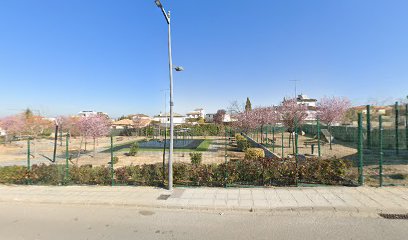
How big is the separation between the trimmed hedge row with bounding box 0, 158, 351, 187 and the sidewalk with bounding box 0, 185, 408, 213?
1.60 ft

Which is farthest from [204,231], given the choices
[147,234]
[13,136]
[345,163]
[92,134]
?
[13,136]

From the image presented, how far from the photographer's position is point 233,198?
264 inches

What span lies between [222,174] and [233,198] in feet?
4.52

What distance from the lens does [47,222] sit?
18.0 feet

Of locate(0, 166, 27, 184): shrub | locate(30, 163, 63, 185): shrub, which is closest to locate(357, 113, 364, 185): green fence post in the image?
locate(30, 163, 63, 185): shrub

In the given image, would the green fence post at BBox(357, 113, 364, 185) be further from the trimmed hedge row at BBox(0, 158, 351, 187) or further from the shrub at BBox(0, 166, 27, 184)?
the shrub at BBox(0, 166, 27, 184)

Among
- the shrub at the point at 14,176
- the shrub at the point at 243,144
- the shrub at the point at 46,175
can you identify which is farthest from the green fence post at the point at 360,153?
the shrub at the point at 243,144

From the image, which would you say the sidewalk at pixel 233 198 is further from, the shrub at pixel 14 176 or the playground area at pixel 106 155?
the playground area at pixel 106 155

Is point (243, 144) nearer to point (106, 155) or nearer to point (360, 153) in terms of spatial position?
point (106, 155)

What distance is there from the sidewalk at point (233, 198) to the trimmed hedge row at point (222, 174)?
487 mm

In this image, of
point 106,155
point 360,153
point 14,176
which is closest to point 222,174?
point 360,153

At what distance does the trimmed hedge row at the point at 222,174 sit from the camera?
7.81 metres

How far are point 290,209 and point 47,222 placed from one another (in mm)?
5835

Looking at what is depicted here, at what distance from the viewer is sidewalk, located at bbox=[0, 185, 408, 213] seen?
19.6 feet
